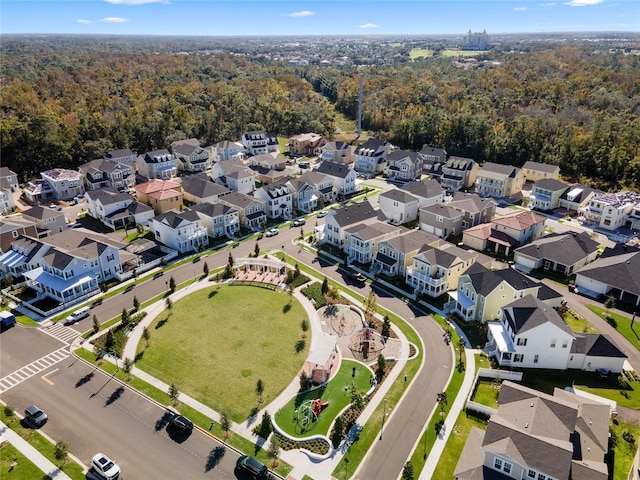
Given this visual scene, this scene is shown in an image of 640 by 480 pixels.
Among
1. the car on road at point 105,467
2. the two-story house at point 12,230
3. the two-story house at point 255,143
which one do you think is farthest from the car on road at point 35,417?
the two-story house at point 255,143

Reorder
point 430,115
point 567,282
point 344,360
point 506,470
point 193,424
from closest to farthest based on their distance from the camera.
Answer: point 506,470, point 193,424, point 344,360, point 567,282, point 430,115

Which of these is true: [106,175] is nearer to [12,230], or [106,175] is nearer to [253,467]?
[12,230]

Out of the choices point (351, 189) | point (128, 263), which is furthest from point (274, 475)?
point (351, 189)

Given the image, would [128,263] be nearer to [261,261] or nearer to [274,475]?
[261,261]

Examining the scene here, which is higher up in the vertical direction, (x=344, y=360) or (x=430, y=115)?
(x=430, y=115)

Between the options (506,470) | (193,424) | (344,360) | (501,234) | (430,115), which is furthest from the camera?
(430,115)

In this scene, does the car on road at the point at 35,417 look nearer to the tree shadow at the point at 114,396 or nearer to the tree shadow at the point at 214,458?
the tree shadow at the point at 114,396
